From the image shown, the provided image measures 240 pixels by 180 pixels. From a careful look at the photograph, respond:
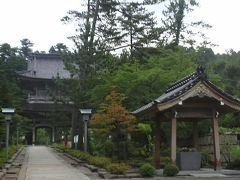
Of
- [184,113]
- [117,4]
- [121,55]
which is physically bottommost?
[184,113]

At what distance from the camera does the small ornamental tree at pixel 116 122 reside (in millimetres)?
22219

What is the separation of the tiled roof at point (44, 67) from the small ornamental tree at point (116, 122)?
4736cm

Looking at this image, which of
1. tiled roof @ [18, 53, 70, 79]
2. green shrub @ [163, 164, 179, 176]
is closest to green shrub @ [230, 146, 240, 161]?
green shrub @ [163, 164, 179, 176]

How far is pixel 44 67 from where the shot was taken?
7494 centimetres

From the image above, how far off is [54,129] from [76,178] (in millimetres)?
56105

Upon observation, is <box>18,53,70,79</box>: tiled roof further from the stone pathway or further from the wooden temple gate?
the wooden temple gate

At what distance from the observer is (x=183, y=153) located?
19.7 metres

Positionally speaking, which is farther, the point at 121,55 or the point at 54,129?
the point at 54,129

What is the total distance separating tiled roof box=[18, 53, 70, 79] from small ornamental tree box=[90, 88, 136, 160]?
47356mm

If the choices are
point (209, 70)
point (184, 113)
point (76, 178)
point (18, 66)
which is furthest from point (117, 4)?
point (18, 66)

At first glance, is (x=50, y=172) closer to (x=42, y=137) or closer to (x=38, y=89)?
(x=38, y=89)

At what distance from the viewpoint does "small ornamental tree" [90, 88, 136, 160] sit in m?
22.2

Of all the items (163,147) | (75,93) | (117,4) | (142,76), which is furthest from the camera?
(117,4)

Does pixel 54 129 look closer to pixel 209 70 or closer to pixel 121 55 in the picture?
pixel 121 55
